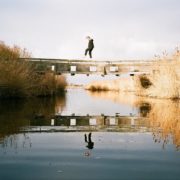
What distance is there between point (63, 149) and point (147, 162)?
8.03 feet

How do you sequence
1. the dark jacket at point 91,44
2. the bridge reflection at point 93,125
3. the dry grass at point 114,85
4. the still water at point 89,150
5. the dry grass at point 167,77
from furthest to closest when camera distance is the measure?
1. the dry grass at point 114,85
2. the dark jacket at point 91,44
3. the dry grass at point 167,77
4. the bridge reflection at point 93,125
5. the still water at point 89,150

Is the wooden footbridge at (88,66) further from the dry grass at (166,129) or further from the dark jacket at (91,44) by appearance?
the dry grass at (166,129)

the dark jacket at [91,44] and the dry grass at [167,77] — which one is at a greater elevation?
the dark jacket at [91,44]

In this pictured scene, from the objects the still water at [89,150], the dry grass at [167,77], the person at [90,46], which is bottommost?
the still water at [89,150]

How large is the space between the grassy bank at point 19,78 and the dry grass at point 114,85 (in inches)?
508

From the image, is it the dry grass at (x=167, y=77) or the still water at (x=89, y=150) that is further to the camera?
the dry grass at (x=167, y=77)

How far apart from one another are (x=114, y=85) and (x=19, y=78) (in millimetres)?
28067

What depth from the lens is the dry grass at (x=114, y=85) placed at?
172 feet

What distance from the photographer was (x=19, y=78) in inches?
1224

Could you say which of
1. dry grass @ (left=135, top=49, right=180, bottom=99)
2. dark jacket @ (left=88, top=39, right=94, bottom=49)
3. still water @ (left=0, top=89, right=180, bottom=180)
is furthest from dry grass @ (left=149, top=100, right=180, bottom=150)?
dark jacket @ (left=88, top=39, right=94, bottom=49)

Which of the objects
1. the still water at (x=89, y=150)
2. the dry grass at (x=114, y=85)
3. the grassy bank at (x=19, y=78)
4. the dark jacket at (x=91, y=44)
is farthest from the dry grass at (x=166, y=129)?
the dry grass at (x=114, y=85)

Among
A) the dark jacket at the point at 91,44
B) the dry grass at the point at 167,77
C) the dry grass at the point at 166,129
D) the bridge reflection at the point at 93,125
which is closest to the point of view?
the dry grass at the point at 166,129

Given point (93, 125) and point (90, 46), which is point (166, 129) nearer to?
point (93, 125)

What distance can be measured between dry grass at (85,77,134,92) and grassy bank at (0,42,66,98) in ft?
42.3
